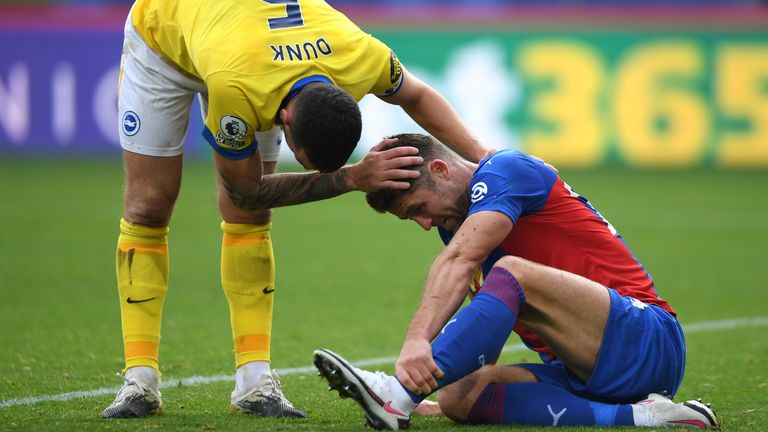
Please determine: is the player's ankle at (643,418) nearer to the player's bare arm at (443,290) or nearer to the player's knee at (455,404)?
the player's knee at (455,404)

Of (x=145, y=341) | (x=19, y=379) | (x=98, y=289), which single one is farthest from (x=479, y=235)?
(x=98, y=289)

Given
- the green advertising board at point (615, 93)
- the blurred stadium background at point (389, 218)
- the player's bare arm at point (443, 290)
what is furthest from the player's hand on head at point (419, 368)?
the green advertising board at point (615, 93)

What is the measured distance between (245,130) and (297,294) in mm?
3990

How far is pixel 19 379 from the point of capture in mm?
5355

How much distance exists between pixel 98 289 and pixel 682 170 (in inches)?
428

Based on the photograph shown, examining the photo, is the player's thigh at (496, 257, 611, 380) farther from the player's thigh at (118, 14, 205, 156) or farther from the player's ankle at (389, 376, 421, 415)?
the player's thigh at (118, 14, 205, 156)

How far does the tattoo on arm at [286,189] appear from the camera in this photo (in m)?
4.57

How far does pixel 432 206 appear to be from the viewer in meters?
4.43

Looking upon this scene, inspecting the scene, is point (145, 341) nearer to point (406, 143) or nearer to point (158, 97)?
point (158, 97)

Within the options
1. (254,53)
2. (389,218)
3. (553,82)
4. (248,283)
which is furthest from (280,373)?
(553,82)

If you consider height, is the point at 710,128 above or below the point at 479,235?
below

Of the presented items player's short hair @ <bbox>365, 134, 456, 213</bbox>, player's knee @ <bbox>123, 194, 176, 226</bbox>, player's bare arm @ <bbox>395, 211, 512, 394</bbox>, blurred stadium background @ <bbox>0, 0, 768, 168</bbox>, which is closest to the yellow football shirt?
player's short hair @ <bbox>365, 134, 456, 213</bbox>

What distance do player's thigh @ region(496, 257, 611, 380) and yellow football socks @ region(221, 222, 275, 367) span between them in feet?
4.18

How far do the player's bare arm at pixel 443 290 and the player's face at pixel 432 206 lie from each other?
0.24 meters
